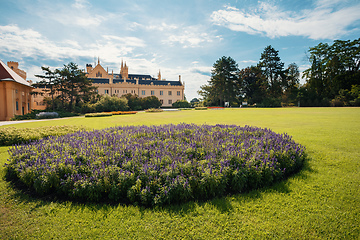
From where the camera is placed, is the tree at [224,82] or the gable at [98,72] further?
the gable at [98,72]

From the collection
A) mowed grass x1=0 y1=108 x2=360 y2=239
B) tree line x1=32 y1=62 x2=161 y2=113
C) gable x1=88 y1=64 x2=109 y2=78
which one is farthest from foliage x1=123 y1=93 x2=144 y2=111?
mowed grass x1=0 y1=108 x2=360 y2=239

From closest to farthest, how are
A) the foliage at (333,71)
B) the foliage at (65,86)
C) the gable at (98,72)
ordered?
1. the foliage at (65,86)
2. the foliage at (333,71)
3. the gable at (98,72)

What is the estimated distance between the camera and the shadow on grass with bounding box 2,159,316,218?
3.23m

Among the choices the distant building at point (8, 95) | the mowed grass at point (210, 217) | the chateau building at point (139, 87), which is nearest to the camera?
the mowed grass at point (210, 217)

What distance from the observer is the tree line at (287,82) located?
41.6 metres

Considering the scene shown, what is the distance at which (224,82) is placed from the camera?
5688 cm

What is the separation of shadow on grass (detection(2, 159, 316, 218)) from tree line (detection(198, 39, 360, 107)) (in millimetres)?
45718

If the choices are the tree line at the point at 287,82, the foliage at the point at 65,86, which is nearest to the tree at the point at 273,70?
the tree line at the point at 287,82

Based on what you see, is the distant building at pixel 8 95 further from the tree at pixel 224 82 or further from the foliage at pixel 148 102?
the tree at pixel 224 82

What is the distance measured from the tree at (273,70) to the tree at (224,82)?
896 centimetres

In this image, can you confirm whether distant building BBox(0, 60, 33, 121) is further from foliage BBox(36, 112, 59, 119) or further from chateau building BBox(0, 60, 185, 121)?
foliage BBox(36, 112, 59, 119)

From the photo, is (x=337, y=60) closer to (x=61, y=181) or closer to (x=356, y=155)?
(x=356, y=155)

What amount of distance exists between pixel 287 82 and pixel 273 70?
5.61 m

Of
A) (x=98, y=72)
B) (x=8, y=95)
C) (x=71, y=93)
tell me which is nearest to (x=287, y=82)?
(x=71, y=93)
